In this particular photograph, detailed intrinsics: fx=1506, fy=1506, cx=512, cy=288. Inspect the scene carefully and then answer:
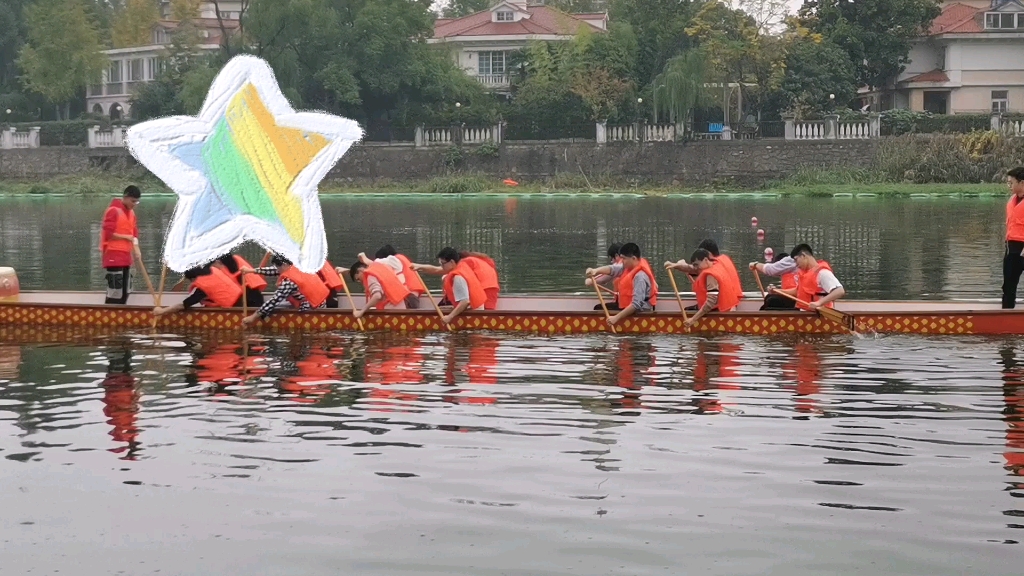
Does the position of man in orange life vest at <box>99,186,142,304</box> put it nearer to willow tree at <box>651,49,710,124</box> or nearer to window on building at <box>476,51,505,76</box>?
willow tree at <box>651,49,710,124</box>

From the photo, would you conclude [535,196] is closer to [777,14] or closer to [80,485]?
[777,14]

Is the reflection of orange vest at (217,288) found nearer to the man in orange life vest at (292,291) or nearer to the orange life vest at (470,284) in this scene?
the man in orange life vest at (292,291)

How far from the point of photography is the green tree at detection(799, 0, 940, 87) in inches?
2448

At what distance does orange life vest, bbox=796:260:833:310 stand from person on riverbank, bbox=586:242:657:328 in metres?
1.81

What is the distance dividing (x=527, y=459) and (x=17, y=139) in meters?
63.5

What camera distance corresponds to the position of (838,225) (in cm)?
4084

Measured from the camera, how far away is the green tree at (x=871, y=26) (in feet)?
204

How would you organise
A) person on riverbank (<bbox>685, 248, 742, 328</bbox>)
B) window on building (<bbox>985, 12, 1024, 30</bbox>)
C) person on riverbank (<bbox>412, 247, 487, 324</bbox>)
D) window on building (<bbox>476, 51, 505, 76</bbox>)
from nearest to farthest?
person on riverbank (<bbox>685, 248, 742, 328</bbox>) → person on riverbank (<bbox>412, 247, 487, 324</bbox>) → window on building (<bbox>985, 12, 1024, 30</bbox>) → window on building (<bbox>476, 51, 505, 76</bbox>)

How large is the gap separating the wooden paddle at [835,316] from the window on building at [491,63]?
194ft

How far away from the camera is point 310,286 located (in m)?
19.3

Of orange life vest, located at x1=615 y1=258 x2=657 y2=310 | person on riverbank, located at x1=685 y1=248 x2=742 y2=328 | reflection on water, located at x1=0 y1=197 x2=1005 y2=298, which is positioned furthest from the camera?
reflection on water, located at x1=0 y1=197 x2=1005 y2=298

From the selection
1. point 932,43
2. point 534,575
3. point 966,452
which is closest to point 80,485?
point 534,575

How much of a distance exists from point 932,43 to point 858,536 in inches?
2318

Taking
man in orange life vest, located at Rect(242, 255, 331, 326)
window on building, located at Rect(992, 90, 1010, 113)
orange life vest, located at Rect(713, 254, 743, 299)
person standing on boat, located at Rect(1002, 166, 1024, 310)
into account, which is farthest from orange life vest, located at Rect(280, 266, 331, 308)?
window on building, located at Rect(992, 90, 1010, 113)
